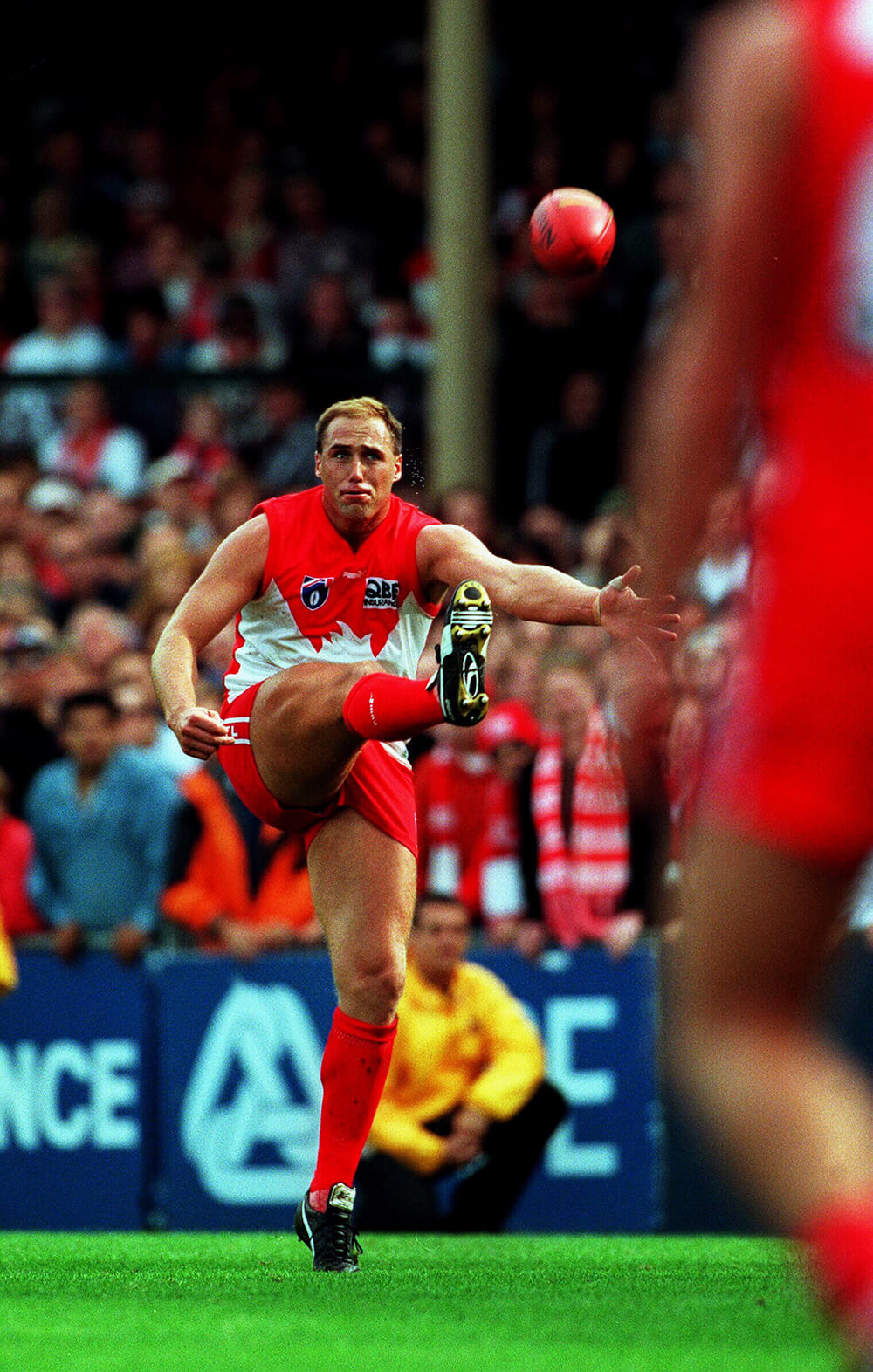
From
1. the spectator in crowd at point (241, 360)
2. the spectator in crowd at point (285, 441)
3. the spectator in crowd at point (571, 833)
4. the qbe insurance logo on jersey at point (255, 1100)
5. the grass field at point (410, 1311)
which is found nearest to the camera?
the grass field at point (410, 1311)

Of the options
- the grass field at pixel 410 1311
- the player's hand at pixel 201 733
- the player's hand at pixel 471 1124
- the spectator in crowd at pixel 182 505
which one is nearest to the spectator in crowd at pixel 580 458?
the spectator in crowd at pixel 182 505

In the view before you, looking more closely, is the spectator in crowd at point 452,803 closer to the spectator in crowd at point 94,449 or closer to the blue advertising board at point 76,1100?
the blue advertising board at point 76,1100

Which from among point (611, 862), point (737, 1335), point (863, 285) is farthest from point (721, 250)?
point (611, 862)

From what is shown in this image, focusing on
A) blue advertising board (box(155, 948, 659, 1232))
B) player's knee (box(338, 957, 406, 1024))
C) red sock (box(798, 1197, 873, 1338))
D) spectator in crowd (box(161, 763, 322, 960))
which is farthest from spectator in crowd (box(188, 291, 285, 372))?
red sock (box(798, 1197, 873, 1338))

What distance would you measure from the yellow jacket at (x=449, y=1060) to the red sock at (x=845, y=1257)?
6.16 metres

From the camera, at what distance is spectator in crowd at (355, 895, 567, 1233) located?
8750 mm

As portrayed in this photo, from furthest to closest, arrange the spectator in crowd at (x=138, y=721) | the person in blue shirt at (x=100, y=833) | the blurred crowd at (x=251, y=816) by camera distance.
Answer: the spectator in crowd at (x=138, y=721) < the person in blue shirt at (x=100, y=833) < the blurred crowd at (x=251, y=816)

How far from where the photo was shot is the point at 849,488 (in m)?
2.84

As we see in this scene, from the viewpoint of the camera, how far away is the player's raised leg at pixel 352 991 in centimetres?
614

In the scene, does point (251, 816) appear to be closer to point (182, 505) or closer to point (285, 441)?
point (182, 505)

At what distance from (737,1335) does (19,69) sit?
985 centimetres

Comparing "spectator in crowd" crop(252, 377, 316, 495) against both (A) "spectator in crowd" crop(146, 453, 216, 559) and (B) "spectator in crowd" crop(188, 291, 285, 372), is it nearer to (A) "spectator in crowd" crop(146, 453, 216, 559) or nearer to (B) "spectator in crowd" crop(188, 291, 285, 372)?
(B) "spectator in crowd" crop(188, 291, 285, 372)

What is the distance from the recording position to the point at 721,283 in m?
2.84

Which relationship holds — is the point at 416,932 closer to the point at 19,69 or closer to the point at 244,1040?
the point at 244,1040
